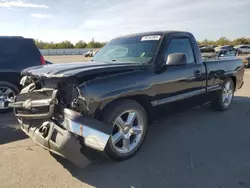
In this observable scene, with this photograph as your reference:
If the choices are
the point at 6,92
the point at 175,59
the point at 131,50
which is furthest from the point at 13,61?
the point at 175,59

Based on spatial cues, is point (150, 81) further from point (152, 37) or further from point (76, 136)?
point (76, 136)

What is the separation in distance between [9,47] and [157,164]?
5091 millimetres

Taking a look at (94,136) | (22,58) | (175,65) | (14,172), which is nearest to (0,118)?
(22,58)

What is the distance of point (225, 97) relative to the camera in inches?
240

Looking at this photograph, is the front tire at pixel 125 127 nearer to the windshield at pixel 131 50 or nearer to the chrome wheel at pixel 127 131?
the chrome wheel at pixel 127 131

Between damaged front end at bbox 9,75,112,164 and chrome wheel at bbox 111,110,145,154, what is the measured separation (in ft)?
1.58

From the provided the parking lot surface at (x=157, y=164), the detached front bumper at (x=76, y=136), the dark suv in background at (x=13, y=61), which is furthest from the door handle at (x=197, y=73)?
the dark suv in background at (x=13, y=61)

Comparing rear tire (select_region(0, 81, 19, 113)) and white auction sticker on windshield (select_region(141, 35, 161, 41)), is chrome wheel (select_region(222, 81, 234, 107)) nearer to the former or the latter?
white auction sticker on windshield (select_region(141, 35, 161, 41))

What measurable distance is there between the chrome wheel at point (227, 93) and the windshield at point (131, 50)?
264cm

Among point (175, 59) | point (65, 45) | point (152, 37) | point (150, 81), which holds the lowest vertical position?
point (65, 45)

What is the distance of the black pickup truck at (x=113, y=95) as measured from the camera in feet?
9.73

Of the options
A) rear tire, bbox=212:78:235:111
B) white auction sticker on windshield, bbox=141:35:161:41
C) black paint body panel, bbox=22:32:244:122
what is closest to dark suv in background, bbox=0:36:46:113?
black paint body panel, bbox=22:32:244:122

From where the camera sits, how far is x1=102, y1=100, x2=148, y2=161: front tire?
3.27 meters

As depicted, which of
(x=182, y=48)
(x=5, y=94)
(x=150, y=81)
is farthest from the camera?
(x=5, y=94)
